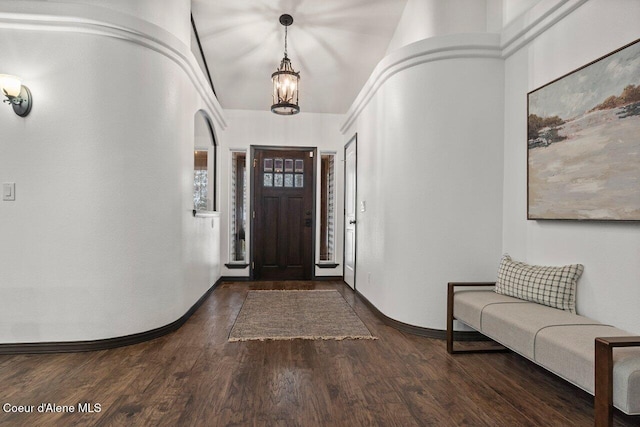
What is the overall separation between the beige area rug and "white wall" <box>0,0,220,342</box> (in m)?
0.97

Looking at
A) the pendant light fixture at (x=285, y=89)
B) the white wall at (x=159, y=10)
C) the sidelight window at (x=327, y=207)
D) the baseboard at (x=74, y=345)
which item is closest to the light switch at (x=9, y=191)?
the baseboard at (x=74, y=345)

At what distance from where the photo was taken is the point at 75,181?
2.95 metres

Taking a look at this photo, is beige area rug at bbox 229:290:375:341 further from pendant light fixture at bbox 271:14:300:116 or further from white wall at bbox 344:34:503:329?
pendant light fixture at bbox 271:14:300:116

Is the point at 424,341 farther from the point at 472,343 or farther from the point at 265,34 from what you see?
the point at 265,34

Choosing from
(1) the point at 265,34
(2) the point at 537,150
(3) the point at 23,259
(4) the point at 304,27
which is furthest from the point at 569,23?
(3) the point at 23,259

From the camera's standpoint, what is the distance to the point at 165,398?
86.5 inches

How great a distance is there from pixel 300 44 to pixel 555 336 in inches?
172

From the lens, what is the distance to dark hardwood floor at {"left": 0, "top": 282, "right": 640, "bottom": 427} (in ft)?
6.56

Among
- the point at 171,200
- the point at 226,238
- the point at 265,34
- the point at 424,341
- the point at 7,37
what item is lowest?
the point at 424,341

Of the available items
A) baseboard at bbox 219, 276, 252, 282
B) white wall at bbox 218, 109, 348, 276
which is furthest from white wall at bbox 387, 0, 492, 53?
baseboard at bbox 219, 276, 252, 282

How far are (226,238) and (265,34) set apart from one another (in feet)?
9.93

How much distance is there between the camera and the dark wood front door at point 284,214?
6461 mm

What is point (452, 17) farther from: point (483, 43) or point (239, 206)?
point (239, 206)

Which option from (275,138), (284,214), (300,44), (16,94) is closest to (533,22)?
(300,44)
